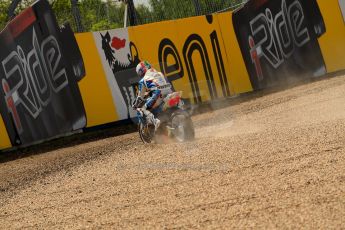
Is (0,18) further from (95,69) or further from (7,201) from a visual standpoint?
(7,201)

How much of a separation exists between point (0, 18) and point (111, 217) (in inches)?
798

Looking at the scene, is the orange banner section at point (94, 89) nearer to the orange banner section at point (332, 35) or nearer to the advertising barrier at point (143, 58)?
the advertising barrier at point (143, 58)

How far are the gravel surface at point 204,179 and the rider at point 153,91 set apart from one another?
64 cm

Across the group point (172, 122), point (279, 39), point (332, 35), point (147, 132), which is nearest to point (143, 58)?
point (147, 132)

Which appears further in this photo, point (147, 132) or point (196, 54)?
point (196, 54)

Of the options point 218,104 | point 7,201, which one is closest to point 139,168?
point 7,201

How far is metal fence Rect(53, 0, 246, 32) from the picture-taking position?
1518 cm

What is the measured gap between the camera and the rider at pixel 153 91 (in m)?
11.6

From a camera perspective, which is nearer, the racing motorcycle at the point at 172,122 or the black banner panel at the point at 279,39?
the racing motorcycle at the point at 172,122

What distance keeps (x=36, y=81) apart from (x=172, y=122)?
4.53 meters

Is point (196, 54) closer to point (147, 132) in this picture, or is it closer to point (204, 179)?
point (147, 132)

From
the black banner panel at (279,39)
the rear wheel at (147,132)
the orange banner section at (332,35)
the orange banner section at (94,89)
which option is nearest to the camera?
the rear wheel at (147,132)

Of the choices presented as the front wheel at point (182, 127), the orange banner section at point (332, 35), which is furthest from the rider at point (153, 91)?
the orange banner section at point (332, 35)

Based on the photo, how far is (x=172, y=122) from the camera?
11453 mm
